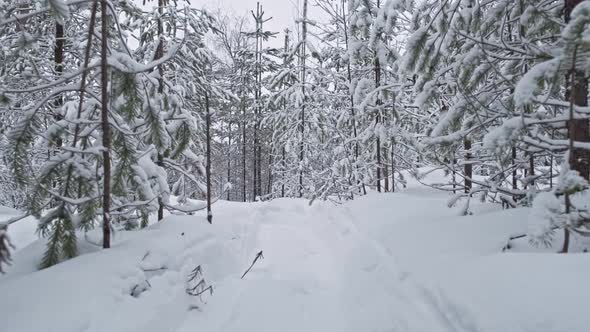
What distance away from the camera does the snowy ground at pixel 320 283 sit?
2338 millimetres

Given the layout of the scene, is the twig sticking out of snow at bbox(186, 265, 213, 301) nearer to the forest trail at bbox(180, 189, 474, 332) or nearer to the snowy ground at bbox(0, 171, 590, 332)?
the snowy ground at bbox(0, 171, 590, 332)

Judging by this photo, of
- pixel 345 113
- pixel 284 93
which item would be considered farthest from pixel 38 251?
pixel 284 93

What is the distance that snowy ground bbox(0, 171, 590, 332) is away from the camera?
2.34m

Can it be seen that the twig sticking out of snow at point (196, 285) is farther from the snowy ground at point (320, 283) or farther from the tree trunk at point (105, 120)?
the tree trunk at point (105, 120)

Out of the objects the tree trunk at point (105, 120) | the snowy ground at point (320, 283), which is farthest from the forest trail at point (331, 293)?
the tree trunk at point (105, 120)

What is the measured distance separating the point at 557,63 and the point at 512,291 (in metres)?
1.78

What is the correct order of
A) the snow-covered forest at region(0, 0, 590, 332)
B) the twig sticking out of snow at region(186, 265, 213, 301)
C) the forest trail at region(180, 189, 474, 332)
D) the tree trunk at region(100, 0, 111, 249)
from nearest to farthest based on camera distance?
the snow-covered forest at region(0, 0, 590, 332)
the forest trail at region(180, 189, 474, 332)
the tree trunk at region(100, 0, 111, 249)
the twig sticking out of snow at region(186, 265, 213, 301)

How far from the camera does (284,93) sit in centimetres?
1438

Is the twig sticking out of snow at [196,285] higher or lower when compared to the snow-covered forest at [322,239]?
lower

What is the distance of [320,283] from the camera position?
4301mm

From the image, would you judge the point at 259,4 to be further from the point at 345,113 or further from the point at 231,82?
the point at 345,113

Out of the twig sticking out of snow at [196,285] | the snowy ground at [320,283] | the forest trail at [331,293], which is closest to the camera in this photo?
the snowy ground at [320,283]

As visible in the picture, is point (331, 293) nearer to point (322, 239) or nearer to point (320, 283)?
point (320, 283)

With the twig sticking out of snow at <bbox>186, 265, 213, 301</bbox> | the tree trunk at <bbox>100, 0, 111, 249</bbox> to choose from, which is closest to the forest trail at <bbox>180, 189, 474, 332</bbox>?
the twig sticking out of snow at <bbox>186, 265, 213, 301</bbox>
